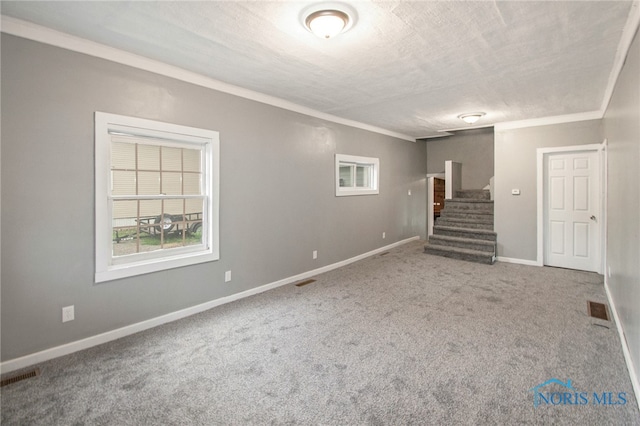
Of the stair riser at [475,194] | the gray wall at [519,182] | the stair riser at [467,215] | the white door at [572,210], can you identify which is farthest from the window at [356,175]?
the white door at [572,210]

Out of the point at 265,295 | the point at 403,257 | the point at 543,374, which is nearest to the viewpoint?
the point at 543,374

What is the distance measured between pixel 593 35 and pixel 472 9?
3.83 ft

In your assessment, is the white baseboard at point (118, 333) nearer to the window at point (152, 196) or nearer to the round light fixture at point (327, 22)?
the window at point (152, 196)

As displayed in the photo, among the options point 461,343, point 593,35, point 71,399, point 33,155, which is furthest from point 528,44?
point 71,399

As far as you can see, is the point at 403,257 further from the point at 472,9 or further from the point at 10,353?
the point at 10,353

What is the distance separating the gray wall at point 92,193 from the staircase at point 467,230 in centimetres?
279

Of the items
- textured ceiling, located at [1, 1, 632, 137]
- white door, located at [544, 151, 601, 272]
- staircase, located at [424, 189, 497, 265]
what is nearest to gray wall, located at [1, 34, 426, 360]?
textured ceiling, located at [1, 1, 632, 137]

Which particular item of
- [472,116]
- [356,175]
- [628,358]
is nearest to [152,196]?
[356,175]

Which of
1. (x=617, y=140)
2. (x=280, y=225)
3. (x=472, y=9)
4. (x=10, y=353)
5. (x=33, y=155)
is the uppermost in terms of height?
(x=472, y=9)

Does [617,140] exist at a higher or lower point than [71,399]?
higher

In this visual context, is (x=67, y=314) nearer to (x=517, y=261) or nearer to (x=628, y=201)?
(x=628, y=201)

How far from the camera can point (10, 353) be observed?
2299 millimetres

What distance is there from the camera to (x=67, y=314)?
2.55 metres

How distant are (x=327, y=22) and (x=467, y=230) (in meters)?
5.18
